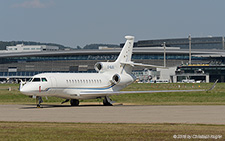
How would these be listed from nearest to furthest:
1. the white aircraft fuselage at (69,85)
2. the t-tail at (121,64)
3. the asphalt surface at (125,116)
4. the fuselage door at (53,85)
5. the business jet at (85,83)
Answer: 1. the asphalt surface at (125,116)
2. the white aircraft fuselage at (69,85)
3. the business jet at (85,83)
4. the fuselage door at (53,85)
5. the t-tail at (121,64)

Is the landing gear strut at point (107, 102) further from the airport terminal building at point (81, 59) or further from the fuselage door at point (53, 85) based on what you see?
the airport terminal building at point (81, 59)

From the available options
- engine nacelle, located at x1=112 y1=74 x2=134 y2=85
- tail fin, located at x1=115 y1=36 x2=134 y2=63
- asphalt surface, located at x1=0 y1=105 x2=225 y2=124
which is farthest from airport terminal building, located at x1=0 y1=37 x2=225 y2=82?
asphalt surface, located at x1=0 y1=105 x2=225 y2=124

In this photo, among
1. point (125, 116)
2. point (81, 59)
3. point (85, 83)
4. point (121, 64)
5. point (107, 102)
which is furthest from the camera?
point (81, 59)

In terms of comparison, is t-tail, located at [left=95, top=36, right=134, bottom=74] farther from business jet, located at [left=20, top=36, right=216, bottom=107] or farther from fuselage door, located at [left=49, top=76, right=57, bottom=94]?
fuselage door, located at [left=49, top=76, right=57, bottom=94]

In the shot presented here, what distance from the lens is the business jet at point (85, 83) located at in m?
40.9

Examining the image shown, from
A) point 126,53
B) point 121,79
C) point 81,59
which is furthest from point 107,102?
point 81,59

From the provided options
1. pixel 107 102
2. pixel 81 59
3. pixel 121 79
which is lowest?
pixel 81 59

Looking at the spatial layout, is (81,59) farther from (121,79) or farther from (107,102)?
(107,102)

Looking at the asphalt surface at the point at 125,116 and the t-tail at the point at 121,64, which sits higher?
the t-tail at the point at 121,64

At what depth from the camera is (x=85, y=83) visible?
1785 inches

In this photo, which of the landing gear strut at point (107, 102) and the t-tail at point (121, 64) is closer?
the landing gear strut at point (107, 102)

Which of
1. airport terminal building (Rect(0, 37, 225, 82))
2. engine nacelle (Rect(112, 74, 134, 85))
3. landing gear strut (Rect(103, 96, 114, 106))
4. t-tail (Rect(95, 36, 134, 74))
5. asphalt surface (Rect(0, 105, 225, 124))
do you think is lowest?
airport terminal building (Rect(0, 37, 225, 82))

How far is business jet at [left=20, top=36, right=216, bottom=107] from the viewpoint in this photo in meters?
40.9

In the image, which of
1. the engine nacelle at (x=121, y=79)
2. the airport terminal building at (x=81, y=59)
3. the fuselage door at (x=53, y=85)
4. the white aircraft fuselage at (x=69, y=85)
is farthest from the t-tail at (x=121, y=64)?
the airport terminal building at (x=81, y=59)
